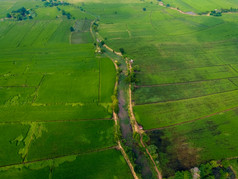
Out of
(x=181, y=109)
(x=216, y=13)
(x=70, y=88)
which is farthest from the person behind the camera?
(x=216, y=13)

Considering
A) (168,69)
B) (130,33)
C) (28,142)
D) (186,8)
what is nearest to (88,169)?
(28,142)

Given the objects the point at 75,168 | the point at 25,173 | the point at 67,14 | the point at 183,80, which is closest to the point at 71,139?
the point at 75,168

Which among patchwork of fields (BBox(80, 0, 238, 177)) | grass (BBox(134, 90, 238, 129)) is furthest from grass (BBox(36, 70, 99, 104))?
grass (BBox(134, 90, 238, 129))

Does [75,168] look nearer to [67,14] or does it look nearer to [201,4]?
[67,14]

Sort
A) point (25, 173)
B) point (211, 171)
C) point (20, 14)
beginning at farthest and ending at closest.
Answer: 1. point (20, 14)
2. point (211, 171)
3. point (25, 173)

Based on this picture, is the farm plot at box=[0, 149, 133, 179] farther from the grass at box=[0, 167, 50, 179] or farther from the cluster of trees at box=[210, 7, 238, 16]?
the cluster of trees at box=[210, 7, 238, 16]

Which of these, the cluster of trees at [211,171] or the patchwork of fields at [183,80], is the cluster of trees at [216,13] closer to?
the patchwork of fields at [183,80]

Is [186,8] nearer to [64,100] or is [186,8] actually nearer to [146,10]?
[146,10]
